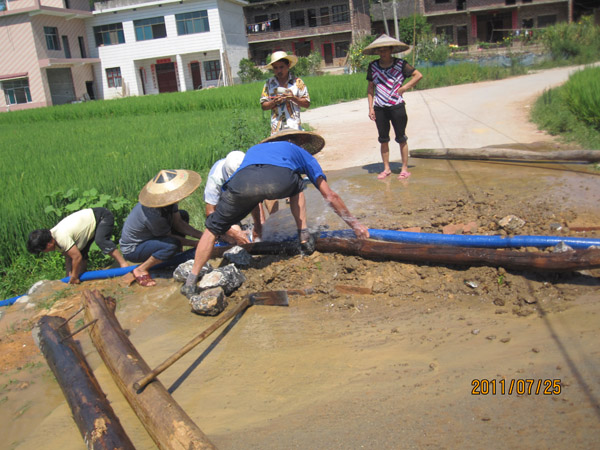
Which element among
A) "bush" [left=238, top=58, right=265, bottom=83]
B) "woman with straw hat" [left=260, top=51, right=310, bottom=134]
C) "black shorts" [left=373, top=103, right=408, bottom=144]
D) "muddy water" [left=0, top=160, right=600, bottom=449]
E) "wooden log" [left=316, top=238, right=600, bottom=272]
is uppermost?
"bush" [left=238, top=58, right=265, bottom=83]

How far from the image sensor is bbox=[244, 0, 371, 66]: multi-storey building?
4388 centimetres

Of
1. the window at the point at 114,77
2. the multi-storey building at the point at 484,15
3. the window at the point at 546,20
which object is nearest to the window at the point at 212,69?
the window at the point at 114,77

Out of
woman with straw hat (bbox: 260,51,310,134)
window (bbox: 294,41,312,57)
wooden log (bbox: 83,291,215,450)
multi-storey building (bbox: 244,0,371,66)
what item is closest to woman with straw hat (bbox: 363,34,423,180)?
woman with straw hat (bbox: 260,51,310,134)

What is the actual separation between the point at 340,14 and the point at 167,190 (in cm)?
4373

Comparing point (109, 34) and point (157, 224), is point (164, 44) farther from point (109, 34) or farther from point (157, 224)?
point (157, 224)

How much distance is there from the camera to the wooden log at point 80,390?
265 centimetres

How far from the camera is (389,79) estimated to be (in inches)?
245

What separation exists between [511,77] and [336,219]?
61.8ft

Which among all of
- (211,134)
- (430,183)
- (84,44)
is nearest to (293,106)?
(430,183)

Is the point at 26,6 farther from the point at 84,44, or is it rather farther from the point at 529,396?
the point at 529,396

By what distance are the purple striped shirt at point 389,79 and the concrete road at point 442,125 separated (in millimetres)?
1757

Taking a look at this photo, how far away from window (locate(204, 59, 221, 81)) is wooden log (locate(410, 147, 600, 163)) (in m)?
33.9

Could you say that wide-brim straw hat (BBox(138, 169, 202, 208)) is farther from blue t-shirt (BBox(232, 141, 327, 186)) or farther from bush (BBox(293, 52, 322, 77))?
bush (BBox(293, 52, 322, 77))
